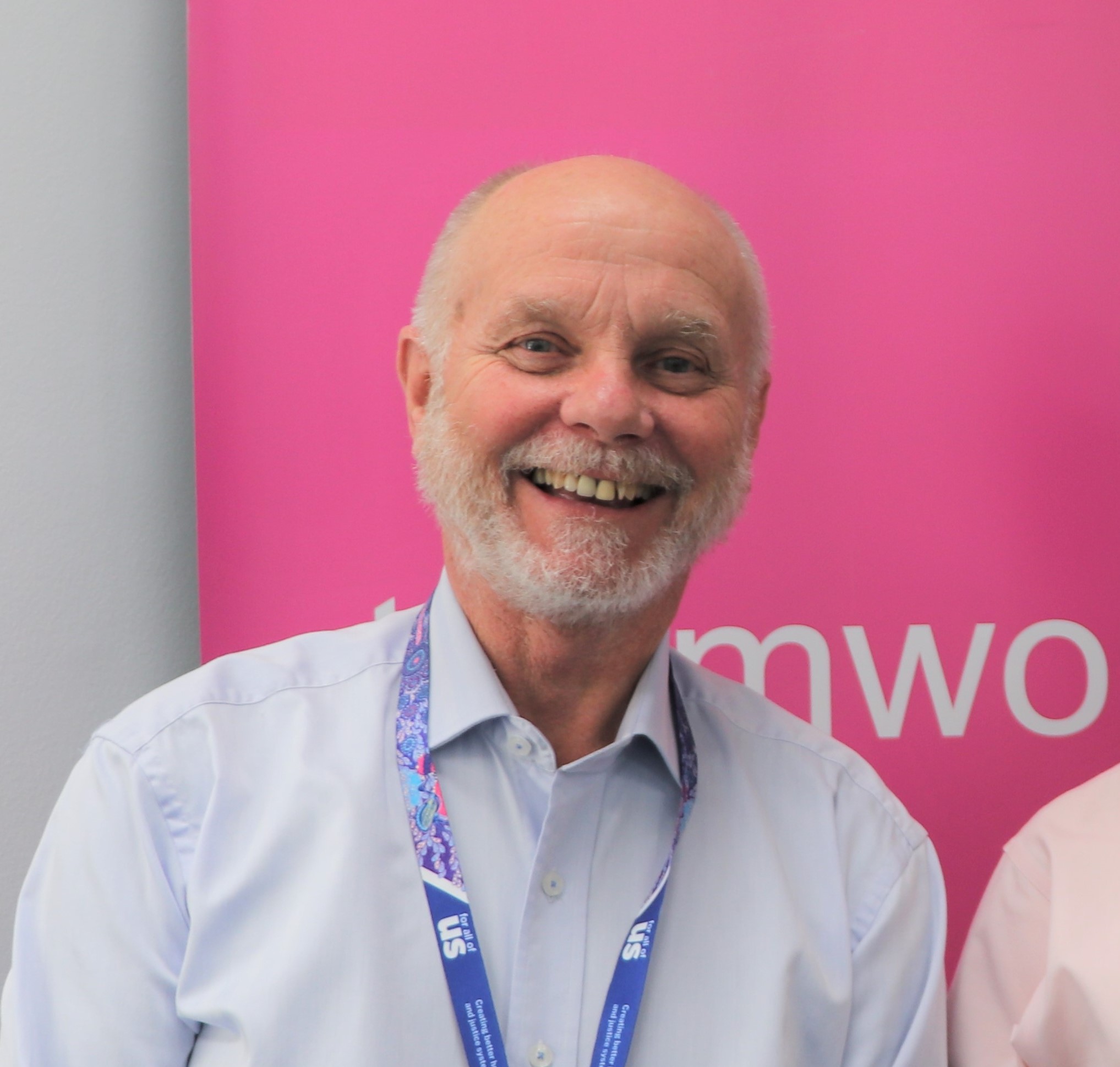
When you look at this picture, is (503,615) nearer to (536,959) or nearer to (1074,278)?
(536,959)

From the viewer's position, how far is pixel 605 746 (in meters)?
1.44

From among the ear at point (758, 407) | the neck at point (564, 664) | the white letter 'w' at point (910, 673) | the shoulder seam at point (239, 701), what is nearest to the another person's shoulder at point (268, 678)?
the shoulder seam at point (239, 701)

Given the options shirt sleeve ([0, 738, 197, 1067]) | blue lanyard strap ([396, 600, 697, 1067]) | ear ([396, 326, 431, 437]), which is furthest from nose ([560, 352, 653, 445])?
shirt sleeve ([0, 738, 197, 1067])

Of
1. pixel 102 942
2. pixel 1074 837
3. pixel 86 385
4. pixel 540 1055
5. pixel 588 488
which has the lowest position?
pixel 540 1055

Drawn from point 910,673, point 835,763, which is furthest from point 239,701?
point 910,673

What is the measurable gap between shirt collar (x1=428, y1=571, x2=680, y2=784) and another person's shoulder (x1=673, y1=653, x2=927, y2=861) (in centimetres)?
10

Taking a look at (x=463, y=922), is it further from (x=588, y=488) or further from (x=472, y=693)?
(x=588, y=488)

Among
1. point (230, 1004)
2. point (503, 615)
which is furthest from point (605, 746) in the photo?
point (230, 1004)

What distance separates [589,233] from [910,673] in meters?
0.94

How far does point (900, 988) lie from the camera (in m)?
1.39

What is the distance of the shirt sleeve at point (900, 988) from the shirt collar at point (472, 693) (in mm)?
294

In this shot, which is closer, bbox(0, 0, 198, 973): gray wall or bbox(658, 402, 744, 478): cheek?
bbox(658, 402, 744, 478): cheek

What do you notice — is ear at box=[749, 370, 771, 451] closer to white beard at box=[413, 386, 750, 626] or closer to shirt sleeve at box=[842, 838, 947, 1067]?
white beard at box=[413, 386, 750, 626]

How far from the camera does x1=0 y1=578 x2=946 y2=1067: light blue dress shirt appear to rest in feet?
4.03
